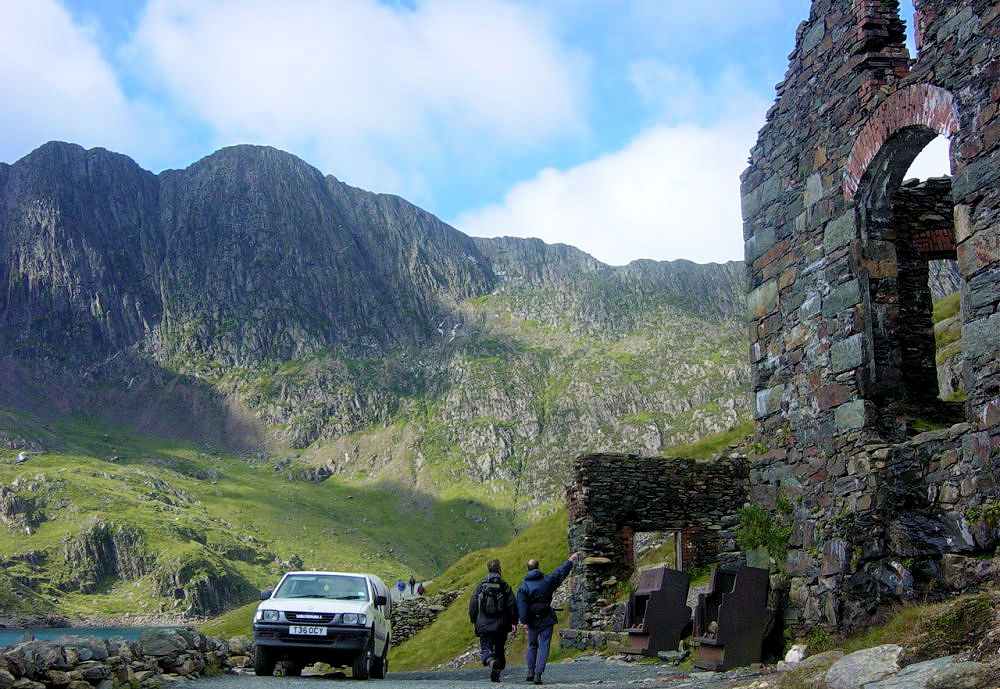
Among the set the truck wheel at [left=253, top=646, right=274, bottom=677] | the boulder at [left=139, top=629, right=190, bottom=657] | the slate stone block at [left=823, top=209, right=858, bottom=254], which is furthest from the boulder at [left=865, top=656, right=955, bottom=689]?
the boulder at [left=139, top=629, right=190, bottom=657]

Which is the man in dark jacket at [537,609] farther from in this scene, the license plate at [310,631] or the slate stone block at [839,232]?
the slate stone block at [839,232]

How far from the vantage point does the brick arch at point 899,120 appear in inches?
511

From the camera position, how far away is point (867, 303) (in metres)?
14.6

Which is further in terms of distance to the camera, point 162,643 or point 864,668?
point 162,643

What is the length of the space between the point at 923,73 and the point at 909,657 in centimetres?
793

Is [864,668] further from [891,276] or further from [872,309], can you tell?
[891,276]

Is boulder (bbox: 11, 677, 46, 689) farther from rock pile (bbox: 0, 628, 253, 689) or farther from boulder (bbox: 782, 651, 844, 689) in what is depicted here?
boulder (bbox: 782, 651, 844, 689)

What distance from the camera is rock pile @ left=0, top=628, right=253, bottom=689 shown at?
14.5 m

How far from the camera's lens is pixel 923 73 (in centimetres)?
1347

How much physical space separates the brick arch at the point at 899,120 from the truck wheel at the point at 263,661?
44.5 feet

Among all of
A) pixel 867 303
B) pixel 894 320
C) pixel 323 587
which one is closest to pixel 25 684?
pixel 323 587

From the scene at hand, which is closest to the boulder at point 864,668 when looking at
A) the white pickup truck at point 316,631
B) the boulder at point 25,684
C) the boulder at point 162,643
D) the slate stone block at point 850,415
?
the slate stone block at point 850,415

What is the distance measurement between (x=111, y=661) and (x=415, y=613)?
95.8 feet

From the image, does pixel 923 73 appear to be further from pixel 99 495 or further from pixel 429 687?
pixel 99 495
